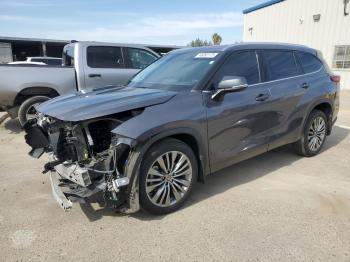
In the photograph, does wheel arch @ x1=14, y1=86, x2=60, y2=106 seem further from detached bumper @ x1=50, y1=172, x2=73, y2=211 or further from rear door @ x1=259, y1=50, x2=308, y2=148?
rear door @ x1=259, y1=50, x2=308, y2=148

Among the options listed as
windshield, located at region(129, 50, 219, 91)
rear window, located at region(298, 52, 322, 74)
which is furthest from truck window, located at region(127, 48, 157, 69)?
rear window, located at region(298, 52, 322, 74)

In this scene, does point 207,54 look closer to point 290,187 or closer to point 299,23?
point 290,187

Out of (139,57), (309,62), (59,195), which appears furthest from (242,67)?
(139,57)

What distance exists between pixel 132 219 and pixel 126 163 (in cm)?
71

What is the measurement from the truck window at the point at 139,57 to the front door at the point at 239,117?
416cm

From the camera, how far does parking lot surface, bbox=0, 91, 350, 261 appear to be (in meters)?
2.96

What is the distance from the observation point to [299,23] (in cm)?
1825

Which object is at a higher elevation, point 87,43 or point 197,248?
point 87,43

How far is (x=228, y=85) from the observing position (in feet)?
12.1

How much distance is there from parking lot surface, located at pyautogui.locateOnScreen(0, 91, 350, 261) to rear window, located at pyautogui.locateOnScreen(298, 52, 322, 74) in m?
1.63

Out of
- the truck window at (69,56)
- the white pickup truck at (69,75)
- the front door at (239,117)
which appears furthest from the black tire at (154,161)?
the truck window at (69,56)

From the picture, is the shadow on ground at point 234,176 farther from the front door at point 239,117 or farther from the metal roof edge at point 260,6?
the metal roof edge at point 260,6

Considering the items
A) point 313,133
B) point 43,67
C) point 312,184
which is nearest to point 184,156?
point 312,184

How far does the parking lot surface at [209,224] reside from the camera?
2963mm
